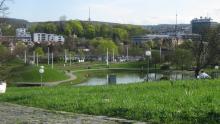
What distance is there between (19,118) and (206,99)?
15.1ft

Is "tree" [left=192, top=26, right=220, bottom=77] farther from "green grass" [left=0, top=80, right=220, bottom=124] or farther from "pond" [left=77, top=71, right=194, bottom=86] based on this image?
"green grass" [left=0, top=80, right=220, bottom=124]

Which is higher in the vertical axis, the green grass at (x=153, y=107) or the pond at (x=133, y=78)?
the green grass at (x=153, y=107)

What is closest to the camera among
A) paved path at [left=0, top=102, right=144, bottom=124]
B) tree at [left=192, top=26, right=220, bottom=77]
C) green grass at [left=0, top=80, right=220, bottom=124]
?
→ green grass at [left=0, top=80, right=220, bottom=124]

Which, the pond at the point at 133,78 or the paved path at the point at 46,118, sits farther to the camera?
the pond at the point at 133,78

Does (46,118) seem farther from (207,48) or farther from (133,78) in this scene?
(133,78)

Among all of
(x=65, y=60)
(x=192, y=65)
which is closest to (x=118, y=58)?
(x=65, y=60)


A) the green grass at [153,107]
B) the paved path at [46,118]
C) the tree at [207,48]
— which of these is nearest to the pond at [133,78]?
the tree at [207,48]

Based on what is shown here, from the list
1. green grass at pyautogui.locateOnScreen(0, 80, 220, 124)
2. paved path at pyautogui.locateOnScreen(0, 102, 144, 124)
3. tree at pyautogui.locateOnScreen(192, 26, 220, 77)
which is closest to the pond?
tree at pyautogui.locateOnScreen(192, 26, 220, 77)

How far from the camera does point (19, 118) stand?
12.1m

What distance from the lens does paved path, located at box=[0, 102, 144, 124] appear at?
35.8 feet

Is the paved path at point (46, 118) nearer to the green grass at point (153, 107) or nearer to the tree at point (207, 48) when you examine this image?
the green grass at point (153, 107)

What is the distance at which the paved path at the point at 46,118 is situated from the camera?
35.8 feet

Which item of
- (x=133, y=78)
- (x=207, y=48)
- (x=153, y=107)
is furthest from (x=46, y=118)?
(x=133, y=78)

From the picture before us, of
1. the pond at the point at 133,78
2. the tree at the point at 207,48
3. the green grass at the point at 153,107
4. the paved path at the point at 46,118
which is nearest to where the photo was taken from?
the green grass at the point at 153,107
